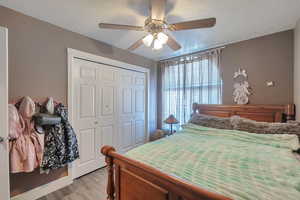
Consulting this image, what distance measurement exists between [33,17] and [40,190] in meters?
2.35

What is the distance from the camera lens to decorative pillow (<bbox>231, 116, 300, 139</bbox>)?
1.80 metres

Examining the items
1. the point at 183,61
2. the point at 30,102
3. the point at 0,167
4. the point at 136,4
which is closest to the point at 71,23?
the point at 136,4

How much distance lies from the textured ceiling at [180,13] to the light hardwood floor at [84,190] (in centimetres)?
243

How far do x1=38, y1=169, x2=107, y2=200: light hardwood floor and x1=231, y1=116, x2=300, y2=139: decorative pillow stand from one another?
2.18m

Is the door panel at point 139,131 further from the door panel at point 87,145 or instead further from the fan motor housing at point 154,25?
the fan motor housing at point 154,25

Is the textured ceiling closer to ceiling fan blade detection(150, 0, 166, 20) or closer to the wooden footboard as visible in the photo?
ceiling fan blade detection(150, 0, 166, 20)

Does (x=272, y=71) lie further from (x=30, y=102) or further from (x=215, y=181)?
(x=30, y=102)

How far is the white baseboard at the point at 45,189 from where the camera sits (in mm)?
1861

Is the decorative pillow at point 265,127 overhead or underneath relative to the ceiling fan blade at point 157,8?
underneath

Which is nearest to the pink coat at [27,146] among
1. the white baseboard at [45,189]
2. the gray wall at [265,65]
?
the white baseboard at [45,189]

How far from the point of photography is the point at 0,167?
4.60 ft

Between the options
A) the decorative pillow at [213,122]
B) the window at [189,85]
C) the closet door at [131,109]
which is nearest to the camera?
the decorative pillow at [213,122]

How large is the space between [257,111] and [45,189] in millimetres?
3418

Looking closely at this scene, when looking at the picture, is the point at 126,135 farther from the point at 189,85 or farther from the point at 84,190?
the point at 189,85
